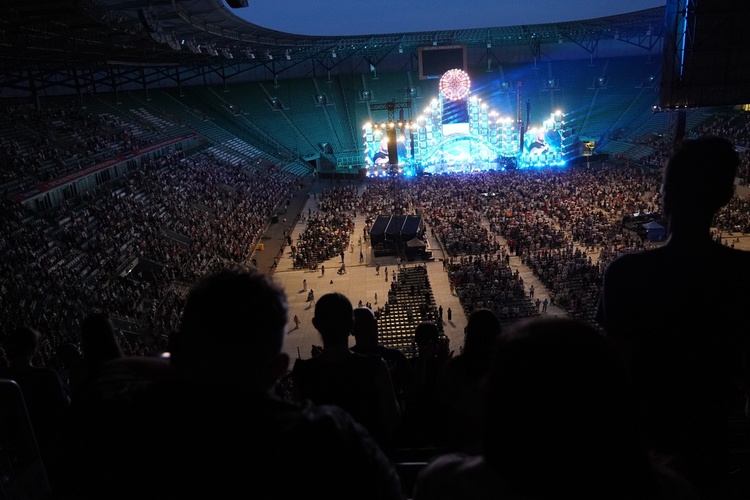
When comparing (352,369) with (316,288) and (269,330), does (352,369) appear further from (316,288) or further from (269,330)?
(316,288)

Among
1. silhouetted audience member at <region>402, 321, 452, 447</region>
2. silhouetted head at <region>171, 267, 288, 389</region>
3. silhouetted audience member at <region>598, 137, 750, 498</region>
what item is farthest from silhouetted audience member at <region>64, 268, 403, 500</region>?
silhouetted audience member at <region>402, 321, 452, 447</region>

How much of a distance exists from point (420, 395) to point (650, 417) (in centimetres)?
237

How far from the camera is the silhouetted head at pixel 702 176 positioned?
2.19 metres

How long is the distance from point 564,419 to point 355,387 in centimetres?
185

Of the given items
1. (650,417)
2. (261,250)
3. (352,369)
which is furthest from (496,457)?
(261,250)

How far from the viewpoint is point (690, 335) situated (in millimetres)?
2105

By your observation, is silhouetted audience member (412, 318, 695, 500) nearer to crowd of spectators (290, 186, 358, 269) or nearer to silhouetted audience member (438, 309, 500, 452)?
silhouetted audience member (438, 309, 500, 452)

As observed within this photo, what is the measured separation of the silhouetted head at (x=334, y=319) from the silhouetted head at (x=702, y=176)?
1.76m

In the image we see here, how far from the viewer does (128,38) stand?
29.0 metres

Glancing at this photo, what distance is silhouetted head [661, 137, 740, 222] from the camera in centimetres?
219

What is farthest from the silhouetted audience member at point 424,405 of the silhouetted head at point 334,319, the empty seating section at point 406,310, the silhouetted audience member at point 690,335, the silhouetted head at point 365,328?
the empty seating section at point 406,310

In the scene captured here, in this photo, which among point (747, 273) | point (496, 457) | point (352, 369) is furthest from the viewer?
point (352, 369)

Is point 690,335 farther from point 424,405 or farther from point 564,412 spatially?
point 424,405

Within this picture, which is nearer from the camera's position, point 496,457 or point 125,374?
point 496,457
